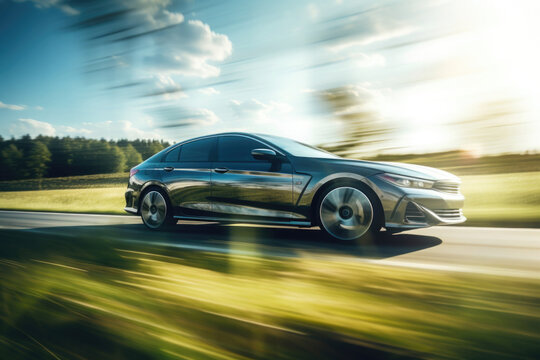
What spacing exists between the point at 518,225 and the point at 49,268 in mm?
6351

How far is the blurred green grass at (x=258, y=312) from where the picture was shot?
1.10 metres

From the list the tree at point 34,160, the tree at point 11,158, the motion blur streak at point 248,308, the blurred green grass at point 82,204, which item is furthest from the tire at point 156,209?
the blurred green grass at point 82,204

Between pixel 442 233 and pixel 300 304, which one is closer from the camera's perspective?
pixel 300 304

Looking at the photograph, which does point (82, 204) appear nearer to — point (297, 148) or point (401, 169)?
point (297, 148)

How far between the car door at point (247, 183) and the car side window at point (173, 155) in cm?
75

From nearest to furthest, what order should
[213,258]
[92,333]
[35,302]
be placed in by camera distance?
[92,333]
[35,302]
[213,258]

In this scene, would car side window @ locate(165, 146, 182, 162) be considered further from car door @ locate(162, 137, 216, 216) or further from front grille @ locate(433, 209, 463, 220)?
front grille @ locate(433, 209, 463, 220)

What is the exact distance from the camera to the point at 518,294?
153 cm

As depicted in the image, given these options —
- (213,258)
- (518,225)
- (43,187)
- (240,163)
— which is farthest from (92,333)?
(43,187)

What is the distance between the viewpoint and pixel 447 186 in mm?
4605

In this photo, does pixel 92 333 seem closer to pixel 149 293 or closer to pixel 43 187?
pixel 149 293

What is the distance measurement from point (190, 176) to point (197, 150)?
392 mm

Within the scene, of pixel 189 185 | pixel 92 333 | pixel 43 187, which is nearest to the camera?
A: pixel 92 333

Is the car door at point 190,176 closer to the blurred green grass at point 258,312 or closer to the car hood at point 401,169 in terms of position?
the car hood at point 401,169
